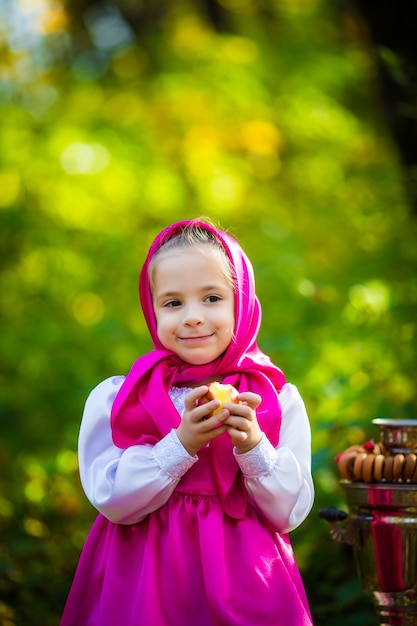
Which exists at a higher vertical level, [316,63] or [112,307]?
[316,63]

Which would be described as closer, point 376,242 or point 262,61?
point 376,242

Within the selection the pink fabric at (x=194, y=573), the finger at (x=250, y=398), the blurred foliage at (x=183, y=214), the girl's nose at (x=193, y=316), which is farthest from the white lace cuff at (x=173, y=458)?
the blurred foliage at (x=183, y=214)

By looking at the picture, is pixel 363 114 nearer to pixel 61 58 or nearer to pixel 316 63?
pixel 316 63

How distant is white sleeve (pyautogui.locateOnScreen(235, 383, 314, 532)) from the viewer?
7.29 feet

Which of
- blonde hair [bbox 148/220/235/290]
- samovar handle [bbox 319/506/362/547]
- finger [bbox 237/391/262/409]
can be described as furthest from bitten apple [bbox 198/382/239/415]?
samovar handle [bbox 319/506/362/547]

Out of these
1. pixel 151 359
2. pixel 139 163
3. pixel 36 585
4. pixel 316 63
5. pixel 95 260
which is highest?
pixel 316 63

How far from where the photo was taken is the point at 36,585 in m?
3.96

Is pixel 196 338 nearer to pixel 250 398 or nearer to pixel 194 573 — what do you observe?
pixel 250 398

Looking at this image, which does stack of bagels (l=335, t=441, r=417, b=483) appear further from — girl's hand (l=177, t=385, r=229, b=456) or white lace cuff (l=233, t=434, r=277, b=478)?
girl's hand (l=177, t=385, r=229, b=456)

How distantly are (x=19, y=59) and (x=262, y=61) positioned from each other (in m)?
3.54

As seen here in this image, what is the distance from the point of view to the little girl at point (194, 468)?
220 cm

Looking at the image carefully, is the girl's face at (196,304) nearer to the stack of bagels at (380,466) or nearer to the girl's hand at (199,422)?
the girl's hand at (199,422)

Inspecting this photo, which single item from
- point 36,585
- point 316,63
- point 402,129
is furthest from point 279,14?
point 36,585

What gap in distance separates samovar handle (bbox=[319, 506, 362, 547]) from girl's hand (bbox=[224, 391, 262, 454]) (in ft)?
2.54
